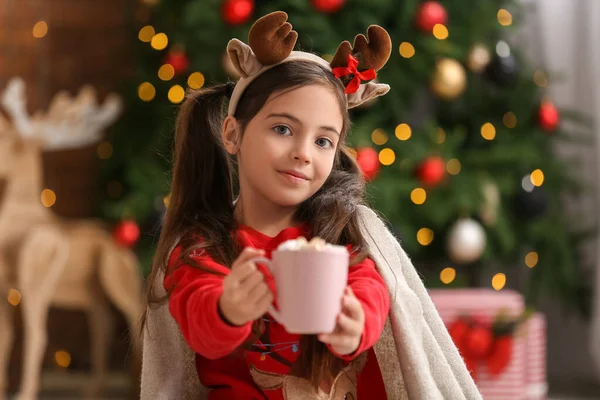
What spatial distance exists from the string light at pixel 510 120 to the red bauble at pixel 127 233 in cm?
131

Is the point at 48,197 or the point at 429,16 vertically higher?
the point at 429,16

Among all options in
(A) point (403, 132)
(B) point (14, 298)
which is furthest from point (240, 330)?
(B) point (14, 298)

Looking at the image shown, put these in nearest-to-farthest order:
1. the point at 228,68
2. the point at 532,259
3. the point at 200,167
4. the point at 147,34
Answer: the point at 200,167 < the point at 228,68 < the point at 532,259 < the point at 147,34

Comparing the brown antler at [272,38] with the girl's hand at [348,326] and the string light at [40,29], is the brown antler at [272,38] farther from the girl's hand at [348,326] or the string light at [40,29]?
the string light at [40,29]

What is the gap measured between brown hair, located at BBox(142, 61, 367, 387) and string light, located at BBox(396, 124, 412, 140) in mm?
1593

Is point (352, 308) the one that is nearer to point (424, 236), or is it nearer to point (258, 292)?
point (258, 292)

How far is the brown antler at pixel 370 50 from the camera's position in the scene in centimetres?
110

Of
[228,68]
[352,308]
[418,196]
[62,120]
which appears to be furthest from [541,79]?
[352,308]

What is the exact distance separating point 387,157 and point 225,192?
1.57m

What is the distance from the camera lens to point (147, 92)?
9.98ft

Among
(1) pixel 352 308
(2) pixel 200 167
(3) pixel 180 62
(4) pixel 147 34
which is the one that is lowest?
(1) pixel 352 308

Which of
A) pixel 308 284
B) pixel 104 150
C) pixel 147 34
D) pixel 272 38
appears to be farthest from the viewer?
pixel 104 150

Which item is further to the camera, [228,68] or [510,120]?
[510,120]

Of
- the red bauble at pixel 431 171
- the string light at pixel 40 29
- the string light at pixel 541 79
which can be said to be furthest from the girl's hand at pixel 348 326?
the string light at pixel 40 29
